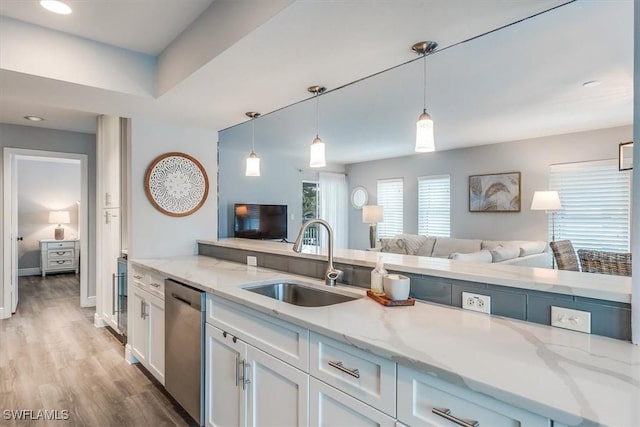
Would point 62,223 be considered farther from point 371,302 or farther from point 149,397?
point 371,302

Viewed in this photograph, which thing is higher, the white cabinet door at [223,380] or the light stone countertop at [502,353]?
the light stone countertop at [502,353]

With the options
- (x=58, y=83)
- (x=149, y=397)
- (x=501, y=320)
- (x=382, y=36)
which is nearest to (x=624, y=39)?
(x=382, y=36)

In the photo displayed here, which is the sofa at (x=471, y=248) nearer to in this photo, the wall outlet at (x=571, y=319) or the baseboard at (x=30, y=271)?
the wall outlet at (x=571, y=319)

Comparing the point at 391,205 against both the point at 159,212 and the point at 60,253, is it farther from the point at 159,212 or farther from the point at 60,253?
the point at 60,253

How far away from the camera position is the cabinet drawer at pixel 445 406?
0.88 m

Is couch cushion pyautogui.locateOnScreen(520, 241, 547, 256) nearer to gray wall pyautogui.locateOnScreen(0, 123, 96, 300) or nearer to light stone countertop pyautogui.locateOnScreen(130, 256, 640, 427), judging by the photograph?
light stone countertop pyautogui.locateOnScreen(130, 256, 640, 427)

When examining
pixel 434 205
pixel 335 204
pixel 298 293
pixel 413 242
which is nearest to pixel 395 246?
pixel 413 242

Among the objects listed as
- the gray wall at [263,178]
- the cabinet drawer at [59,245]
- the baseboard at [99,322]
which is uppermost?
the gray wall at [263,178]

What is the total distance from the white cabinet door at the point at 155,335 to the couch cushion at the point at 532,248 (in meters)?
4.27

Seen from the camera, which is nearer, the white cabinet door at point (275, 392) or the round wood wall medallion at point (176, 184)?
the white cabinet door at point (275, 392)

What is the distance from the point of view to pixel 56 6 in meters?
1.95

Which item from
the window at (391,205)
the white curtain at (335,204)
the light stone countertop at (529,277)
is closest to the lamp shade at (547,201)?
the window at (391,205)

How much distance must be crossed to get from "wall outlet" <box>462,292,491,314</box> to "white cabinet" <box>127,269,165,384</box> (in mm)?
2001

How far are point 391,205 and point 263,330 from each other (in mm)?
6537
